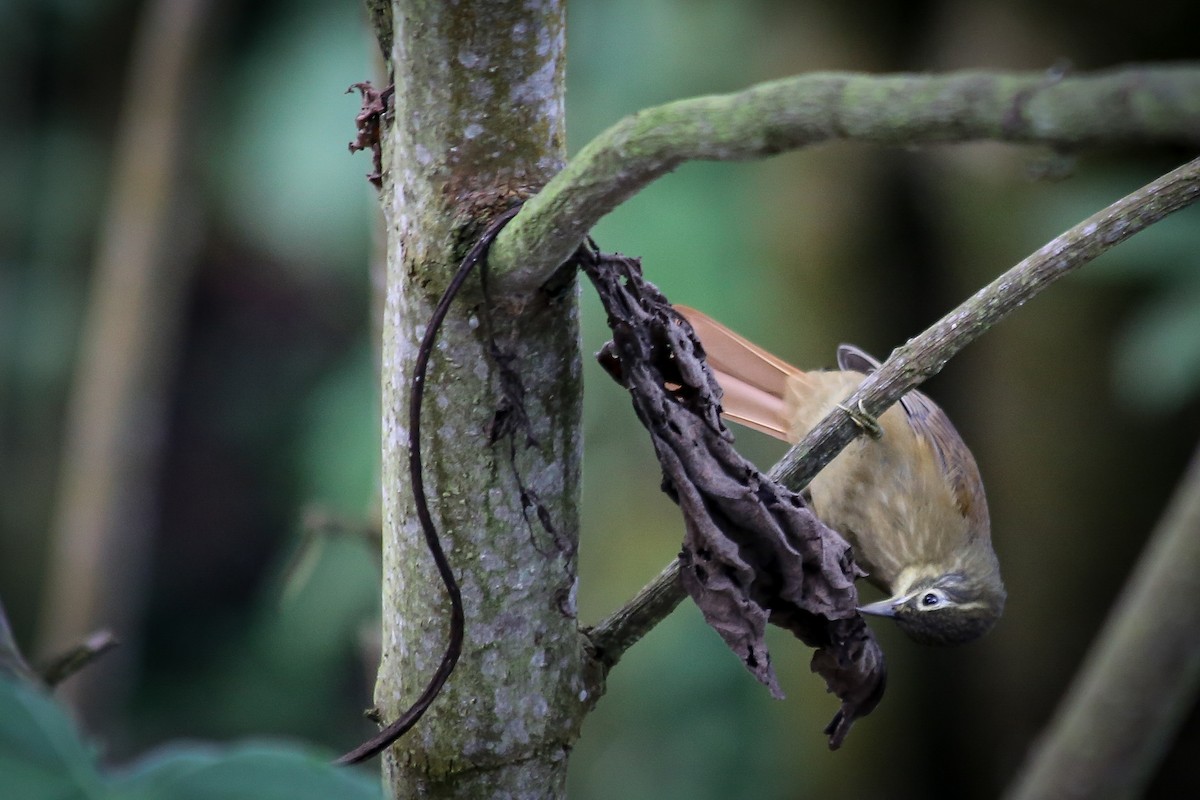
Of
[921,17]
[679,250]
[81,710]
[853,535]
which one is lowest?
[81,710]

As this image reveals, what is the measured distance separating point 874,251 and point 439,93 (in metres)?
4.23

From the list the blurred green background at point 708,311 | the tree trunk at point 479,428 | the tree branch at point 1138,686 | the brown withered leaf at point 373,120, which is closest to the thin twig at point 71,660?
→ the tree trunk at point 479,428

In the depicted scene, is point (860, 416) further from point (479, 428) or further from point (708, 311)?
point (708, 311)

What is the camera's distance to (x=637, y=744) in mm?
4938

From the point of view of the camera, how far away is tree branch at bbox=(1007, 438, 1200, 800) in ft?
9.09

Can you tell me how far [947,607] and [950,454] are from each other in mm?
456

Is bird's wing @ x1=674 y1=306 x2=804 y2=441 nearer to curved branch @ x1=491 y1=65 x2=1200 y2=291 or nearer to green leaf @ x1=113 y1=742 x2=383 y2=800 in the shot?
curved branch @ x1=491 y1=65 x2=1200 y2=291

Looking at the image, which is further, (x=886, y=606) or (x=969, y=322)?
(x=886, y=606)

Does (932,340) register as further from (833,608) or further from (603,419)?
(603,419)

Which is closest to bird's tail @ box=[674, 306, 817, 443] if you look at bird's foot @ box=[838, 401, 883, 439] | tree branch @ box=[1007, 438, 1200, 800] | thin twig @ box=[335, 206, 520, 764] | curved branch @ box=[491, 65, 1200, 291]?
tree branch @ box=[1007, 438, 1200, 800]

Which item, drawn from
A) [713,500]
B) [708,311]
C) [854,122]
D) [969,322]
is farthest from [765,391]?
[854,122]

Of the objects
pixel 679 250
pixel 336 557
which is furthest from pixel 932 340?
pixel 336 557

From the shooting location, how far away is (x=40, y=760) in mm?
878

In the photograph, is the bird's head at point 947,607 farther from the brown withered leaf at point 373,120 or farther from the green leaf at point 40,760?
the green leaf at point 40,760
